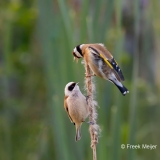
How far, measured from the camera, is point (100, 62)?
134 cm

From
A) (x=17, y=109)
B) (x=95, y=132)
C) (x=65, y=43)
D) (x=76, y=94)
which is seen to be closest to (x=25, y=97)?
(x=17, y=109)

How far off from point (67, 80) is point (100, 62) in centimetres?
42

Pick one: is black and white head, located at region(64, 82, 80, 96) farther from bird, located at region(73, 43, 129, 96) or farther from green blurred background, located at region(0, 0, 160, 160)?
green blurred background, located at region(0, 0, 160, 160)

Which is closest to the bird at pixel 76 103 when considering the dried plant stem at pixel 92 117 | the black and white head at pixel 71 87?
the black and white head at pixel 71 87

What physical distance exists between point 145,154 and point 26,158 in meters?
0.70

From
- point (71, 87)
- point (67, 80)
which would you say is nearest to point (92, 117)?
point (71, 87)

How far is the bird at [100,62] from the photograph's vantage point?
124 centimetres

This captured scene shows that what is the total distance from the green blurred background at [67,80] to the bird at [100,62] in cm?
23

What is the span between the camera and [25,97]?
317 centimetres

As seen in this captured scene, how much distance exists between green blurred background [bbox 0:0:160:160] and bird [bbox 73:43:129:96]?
235mm

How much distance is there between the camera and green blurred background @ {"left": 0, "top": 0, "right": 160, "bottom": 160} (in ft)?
5.28

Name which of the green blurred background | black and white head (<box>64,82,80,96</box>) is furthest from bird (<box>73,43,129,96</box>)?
the green blurred background

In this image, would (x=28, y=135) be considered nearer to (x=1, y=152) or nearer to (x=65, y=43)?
(x=1, y=152)

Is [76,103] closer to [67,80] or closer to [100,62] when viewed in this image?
[100,62]
